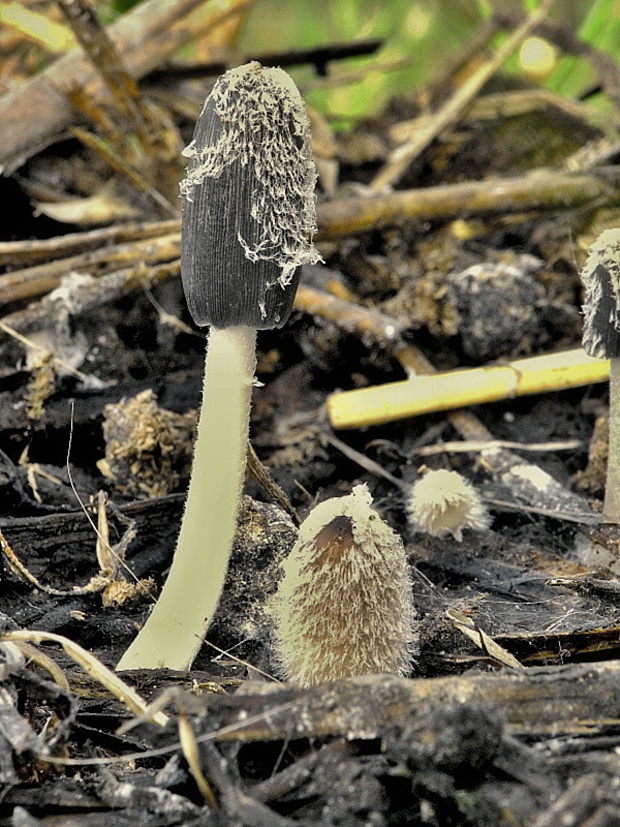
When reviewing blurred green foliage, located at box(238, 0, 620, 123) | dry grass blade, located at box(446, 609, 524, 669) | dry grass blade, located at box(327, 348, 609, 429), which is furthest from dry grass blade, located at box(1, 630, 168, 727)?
blurred green foliage, located at box(238, 0, 620, 123)

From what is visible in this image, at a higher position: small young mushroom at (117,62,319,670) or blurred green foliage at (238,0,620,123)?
blurred green foliage at (238,0,620,123)

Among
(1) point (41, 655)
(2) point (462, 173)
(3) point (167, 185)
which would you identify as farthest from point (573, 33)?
(1) point (41, 655)

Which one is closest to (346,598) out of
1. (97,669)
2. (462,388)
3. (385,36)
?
(97,669)

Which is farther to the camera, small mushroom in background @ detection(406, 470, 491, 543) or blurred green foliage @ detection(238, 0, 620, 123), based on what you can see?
blurred green foliage @ detection(238, 0, 620, 123)

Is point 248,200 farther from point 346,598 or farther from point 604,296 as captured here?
point 604,296

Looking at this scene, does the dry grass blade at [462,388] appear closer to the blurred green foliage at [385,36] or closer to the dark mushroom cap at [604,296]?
the dark mushroom cap at [604,296]

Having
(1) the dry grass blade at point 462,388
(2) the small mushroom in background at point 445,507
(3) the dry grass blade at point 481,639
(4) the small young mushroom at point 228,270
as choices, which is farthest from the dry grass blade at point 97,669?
(1) the dry grass blade at point 462,388

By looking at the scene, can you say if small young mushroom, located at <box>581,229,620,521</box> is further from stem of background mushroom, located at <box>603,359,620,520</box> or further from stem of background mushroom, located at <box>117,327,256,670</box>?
stem of background mushroom, located at <box>117,327,256,670</box>
